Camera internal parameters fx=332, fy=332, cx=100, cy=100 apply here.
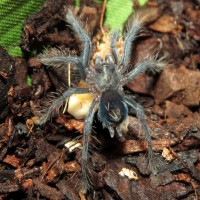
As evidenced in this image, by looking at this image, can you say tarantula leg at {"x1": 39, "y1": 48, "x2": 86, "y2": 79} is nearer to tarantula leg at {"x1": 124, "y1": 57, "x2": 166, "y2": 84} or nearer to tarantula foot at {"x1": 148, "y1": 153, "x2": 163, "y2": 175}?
tarantula leg at {"x1": 124, "y1": 57, "x2": 166, "y2": 84}

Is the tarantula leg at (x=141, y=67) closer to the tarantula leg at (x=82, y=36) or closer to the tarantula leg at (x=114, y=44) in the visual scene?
the tarantula leg at (x=114, y=44)

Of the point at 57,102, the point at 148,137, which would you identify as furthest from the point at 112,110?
the point at 57,102

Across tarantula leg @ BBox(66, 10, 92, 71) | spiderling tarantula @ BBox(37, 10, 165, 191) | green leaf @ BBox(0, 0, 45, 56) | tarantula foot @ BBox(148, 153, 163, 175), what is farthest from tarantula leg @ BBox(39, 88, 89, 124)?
tarantula foot @ BBox(148, 153, 163, 175)

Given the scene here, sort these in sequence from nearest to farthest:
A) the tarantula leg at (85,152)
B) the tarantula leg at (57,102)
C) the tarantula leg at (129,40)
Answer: the tarantula leg at (85,152)
the tarantula leg at (57,102)
the tarantula leg at (129,40)

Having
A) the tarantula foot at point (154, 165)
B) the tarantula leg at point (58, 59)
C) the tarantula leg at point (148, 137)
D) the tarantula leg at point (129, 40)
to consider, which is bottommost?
the tarantula foot at point (154, 165)

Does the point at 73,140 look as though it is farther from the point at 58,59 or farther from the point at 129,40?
Result: the point at 129,40

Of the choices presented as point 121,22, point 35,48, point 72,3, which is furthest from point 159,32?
point 35,48

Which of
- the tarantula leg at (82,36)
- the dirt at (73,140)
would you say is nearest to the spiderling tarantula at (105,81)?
the tarantula leg at (82,36)

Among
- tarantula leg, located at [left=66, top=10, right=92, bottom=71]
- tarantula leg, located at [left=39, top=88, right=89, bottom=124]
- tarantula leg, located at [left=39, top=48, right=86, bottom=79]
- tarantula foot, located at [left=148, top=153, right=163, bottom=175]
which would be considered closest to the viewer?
tarantula foot, located at [left=148, top=153, right=163, bottom=175]

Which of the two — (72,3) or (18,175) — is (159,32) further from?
(18,175)
